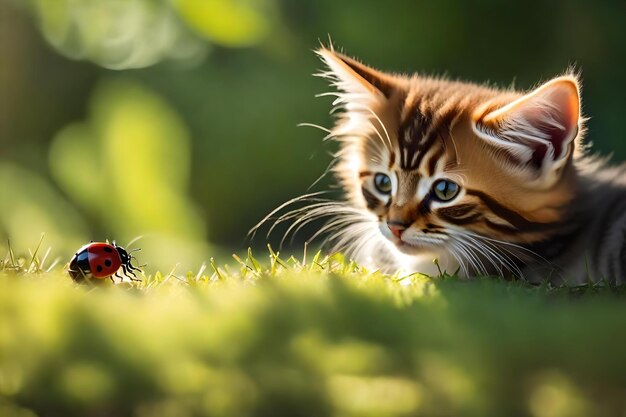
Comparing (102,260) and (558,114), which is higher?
(558,114)

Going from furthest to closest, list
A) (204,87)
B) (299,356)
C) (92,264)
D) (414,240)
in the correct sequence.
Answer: (204,87), (414,240), (92,264), (299,356)

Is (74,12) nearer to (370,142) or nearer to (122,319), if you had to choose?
(370,142)

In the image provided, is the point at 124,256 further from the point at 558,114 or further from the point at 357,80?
the point at 558,114

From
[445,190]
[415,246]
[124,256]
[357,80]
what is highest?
[357,80]

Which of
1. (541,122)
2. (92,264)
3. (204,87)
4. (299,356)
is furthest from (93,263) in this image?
(204,87)

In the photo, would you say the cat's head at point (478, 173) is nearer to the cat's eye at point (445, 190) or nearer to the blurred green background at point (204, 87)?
the cat's eye at point (445, 190)

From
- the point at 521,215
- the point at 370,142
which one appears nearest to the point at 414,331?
the point at 521,215

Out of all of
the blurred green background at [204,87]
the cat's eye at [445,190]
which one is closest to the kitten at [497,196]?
the cat's eye at [445,190]
